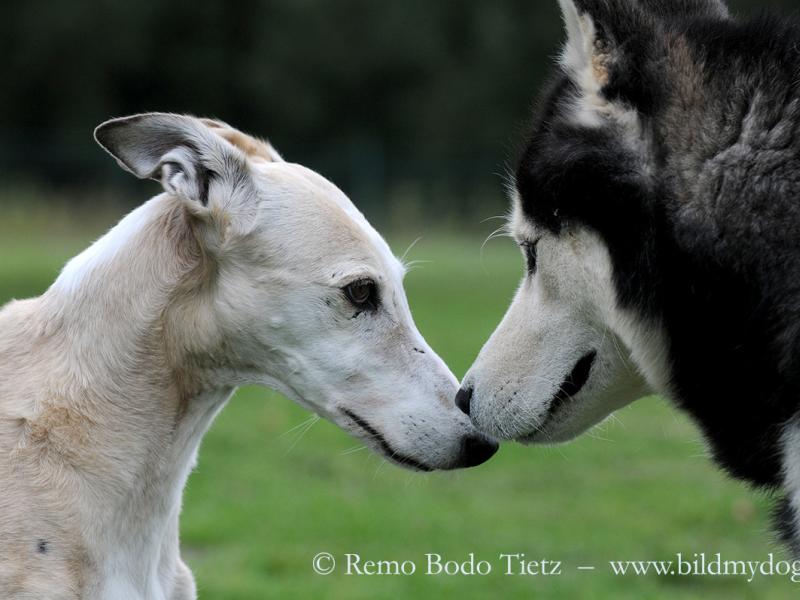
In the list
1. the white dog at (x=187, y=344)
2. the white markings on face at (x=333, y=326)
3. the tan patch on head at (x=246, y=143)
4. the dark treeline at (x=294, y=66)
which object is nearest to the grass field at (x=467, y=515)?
the white markings on face at (x=333, y=326)

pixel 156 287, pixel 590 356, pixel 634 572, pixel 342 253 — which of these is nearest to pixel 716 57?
pixel 590 356

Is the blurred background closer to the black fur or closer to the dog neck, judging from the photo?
the black fur

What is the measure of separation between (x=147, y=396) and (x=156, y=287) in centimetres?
38

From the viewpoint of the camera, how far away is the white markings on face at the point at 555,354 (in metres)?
4.14

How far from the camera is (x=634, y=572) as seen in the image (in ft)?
21.1

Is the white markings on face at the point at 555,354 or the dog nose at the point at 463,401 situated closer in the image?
the white markings on face at the point at 555,354

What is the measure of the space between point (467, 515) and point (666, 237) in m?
4.07

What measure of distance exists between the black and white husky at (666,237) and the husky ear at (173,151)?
1.11 meters

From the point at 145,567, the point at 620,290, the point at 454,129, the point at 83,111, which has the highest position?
the point at 620,290

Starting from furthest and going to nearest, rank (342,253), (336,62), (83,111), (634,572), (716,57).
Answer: (336,62)
(83,111)
(634,572)
(342,253)
(716,57)

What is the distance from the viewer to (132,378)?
403cm

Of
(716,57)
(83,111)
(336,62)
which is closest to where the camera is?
(716,57)

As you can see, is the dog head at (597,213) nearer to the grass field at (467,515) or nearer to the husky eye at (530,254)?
the husky eye at (530,254)

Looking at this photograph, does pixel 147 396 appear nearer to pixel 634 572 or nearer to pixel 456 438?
pixel 456 438
